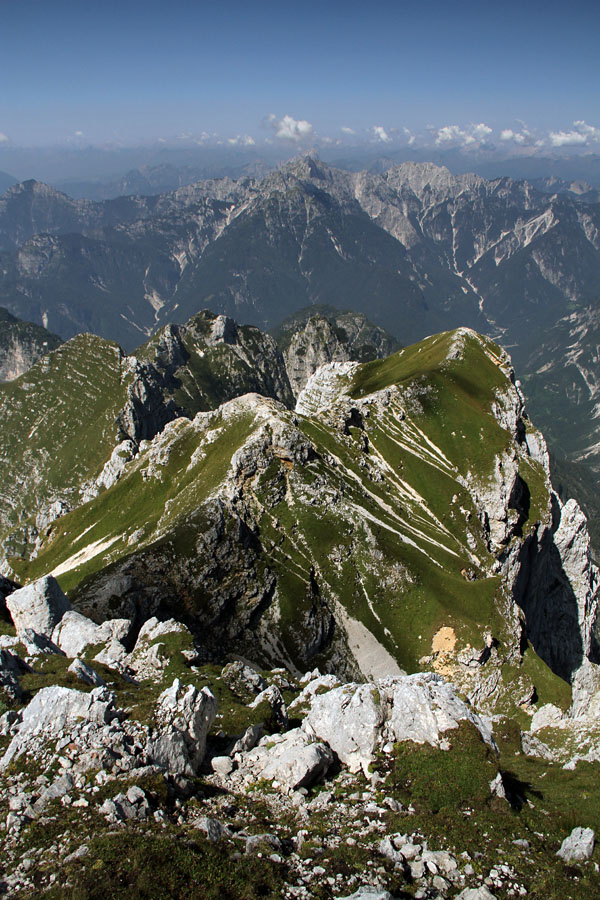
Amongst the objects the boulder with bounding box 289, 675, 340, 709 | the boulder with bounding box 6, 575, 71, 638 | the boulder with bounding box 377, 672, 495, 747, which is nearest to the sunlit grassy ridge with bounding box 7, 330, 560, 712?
the boulder with bounding box 6, 575, 71, 638

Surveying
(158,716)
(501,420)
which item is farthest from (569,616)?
(158,716)

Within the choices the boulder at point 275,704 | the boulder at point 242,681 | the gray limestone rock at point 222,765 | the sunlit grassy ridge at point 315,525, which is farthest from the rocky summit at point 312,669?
the sunlit grassy ridge at point 315,525

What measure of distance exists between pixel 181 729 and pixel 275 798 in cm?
627

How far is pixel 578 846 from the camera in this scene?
78.0 feet

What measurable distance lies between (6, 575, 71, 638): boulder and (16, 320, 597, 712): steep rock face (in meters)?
15.3

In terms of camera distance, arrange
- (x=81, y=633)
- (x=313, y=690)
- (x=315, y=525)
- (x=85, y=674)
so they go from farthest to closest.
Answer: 1. (x=315, y=525)
2. (x=81, y=633)
3. (x=313, y=690)
4. (x=85, y=674)

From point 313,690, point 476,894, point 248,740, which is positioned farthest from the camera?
point 313,690

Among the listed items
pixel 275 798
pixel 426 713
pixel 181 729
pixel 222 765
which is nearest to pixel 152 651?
pixel 181 729

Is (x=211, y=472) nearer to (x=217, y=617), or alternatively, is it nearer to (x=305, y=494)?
(x=305, y=494)

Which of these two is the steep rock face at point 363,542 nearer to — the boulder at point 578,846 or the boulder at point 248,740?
the boulder at point 248,740

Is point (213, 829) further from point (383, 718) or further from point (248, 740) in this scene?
point (383, 718)

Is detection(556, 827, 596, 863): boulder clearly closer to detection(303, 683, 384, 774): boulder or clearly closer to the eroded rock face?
the eroded rock face

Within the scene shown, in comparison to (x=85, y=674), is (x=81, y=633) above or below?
below

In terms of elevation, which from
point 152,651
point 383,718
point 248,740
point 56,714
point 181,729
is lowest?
point 152,651
